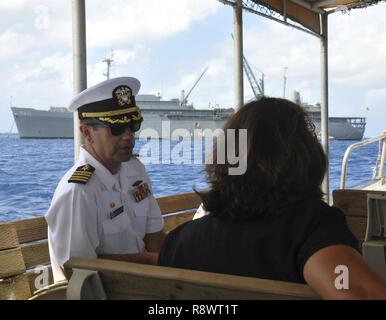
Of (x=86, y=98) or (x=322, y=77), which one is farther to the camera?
(x=322, y=77)

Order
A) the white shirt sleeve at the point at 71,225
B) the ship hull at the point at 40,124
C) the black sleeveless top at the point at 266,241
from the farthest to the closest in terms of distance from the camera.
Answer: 1. the ship hull at the point at 40,124
2. the white shirt sleeve at the point at 71,225
3. the black sleeveless top at the point at 266,241

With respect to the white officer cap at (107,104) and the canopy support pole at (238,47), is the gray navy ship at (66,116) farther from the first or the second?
the white officer cap at (107,104)

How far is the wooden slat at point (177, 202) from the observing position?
296 cm

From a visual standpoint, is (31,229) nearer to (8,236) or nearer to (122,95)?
(8,236)

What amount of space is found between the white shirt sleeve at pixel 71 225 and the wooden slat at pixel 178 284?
510mm

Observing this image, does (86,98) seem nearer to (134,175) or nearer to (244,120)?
(134,175)

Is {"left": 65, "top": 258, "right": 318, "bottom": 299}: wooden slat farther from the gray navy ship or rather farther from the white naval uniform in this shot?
the gray navy ship

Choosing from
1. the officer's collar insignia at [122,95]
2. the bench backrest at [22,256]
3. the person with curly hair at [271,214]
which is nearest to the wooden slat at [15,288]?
the bench backrest at [22,256]

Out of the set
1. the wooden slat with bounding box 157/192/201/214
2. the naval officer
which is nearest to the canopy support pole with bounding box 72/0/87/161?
the naval officer

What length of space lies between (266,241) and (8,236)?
123 cm

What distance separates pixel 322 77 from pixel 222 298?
5.37 m

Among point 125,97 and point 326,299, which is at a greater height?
point 125,97

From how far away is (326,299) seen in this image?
2.94ft
